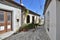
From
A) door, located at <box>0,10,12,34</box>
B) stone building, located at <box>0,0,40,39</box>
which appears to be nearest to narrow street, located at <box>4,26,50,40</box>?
stone building, located at <box>0,0,40,39</box>

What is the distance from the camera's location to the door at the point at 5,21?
10227 millimetres

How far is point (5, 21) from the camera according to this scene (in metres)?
10.8

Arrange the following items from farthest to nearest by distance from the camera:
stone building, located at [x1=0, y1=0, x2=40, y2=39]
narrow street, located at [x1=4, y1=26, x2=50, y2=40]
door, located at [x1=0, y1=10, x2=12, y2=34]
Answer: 1. door, located at [x1=0, y1=10, x2=12, y2=34]
2. stone building, located at [x1=0, y1=0, x2=40, y2=39]
3. narrow street, located at [x1=4, y1=26, x2=50, y2=40]

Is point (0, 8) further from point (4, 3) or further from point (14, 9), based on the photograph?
point (14, 9)

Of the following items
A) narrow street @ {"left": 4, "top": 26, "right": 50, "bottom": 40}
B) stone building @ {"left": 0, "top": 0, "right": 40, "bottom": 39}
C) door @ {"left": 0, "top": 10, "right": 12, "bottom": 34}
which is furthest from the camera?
door @ {"left": 0, "top": 10, "right": 12, "bottom": 34}

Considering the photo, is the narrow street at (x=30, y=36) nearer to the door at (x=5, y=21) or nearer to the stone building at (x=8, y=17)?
the stone building at (x=8, y=17)

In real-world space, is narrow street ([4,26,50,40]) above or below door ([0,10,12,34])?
below

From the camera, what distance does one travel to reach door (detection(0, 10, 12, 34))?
403 inches

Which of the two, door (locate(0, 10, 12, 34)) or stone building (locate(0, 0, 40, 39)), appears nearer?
stone building (locate(0, 0, 40, 39))

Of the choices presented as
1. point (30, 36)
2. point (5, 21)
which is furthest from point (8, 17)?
point (30, 36)

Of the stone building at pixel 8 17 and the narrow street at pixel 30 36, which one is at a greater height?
the stone building at pixel 8 17

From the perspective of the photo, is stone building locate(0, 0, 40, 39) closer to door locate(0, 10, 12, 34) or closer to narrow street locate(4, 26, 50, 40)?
door locate(0, 10, 12, 34)

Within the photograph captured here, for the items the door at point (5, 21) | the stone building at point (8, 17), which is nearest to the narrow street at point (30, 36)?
the stone building at point (8, 17)
